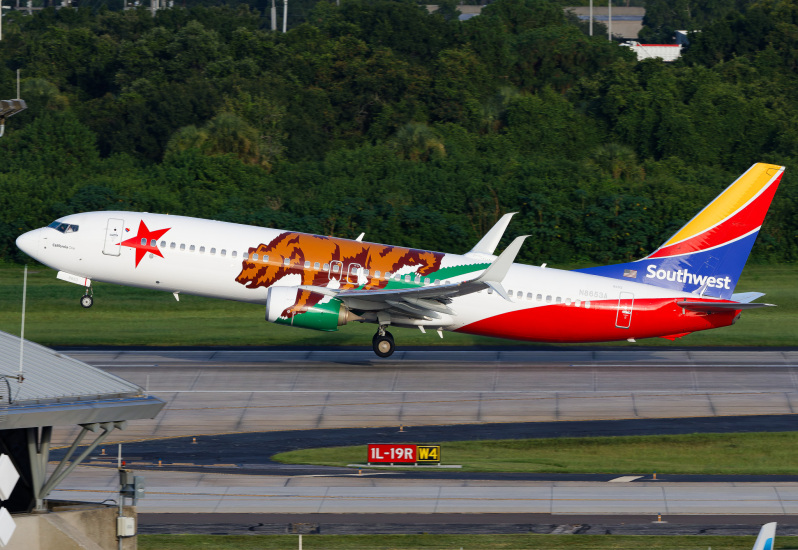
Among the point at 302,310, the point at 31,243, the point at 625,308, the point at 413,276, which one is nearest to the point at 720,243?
the point at 625,308

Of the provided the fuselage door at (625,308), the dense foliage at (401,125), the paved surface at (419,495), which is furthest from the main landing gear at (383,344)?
the dense foliage at (401,125)

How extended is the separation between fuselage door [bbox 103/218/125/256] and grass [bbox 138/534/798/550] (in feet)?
67.6

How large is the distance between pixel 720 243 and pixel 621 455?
14320mm

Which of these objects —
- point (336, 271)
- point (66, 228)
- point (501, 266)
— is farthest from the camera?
point (66, 228)

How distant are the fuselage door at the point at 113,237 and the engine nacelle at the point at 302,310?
653 centimetres

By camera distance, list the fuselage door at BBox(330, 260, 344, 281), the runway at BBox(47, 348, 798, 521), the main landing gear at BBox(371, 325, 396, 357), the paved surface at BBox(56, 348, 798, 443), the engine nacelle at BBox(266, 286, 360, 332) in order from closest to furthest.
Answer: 1. the runway at BBox(47, 348, 798, 521)
2. the paved surface at BBox(56, 348, 798, 443)
3. the engine nacelle at BBox(266, 286, 360, 332)
4. the fuselage door at BBox(330, 260, 344, 281)
5. the main landing gear at BBox(371, 325, 396, 357)

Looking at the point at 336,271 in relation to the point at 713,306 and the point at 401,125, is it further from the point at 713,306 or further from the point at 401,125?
the point at 401,125

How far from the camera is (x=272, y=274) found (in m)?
47.3

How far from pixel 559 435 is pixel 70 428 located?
17119 mm

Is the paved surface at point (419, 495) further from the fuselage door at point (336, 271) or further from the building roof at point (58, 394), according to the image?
the fuselage door at point (336, 271)

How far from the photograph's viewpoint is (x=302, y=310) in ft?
151

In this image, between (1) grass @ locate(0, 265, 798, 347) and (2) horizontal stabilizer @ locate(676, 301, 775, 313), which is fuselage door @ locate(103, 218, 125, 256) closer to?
(1) grass @ locate(0, 265, 798, 347)

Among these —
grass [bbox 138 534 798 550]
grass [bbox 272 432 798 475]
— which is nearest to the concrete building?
grass [bbox 138 534 798 550]

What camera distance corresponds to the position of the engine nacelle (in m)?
45.9
